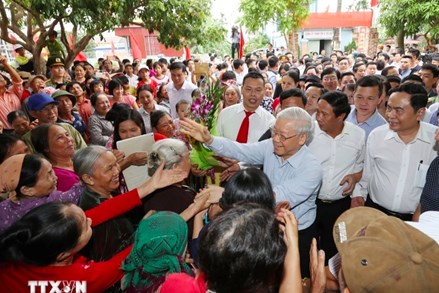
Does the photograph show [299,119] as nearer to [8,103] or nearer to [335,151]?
[335,151]

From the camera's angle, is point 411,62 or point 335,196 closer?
point 335,196

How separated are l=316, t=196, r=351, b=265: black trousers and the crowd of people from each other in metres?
0.01

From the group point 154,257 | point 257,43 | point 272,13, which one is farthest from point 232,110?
point 257,43

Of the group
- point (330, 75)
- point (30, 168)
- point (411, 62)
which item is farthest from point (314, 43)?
point (30, 168)

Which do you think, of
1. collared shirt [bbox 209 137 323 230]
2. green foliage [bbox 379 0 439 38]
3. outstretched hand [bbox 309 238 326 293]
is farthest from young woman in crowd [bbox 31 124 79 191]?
green foliage [bbox 379 0 439 38]

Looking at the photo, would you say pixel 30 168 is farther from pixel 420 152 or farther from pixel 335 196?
pixel 420 152

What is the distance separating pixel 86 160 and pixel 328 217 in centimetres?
220

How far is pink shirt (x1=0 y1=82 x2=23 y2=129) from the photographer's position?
4.61 meters

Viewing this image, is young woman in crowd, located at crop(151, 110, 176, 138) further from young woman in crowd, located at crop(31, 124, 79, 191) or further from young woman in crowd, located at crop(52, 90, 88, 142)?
young woman in crowd, located at crop(52, 90, 88, 142)

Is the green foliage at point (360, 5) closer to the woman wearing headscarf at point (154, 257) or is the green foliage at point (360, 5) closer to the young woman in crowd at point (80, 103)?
the young woman in crowd at point (80, 103)

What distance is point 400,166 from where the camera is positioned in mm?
2740

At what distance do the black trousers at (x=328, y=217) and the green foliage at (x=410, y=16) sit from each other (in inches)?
481

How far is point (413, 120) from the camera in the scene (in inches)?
106

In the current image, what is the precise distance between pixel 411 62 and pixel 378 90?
5532 millimetres
